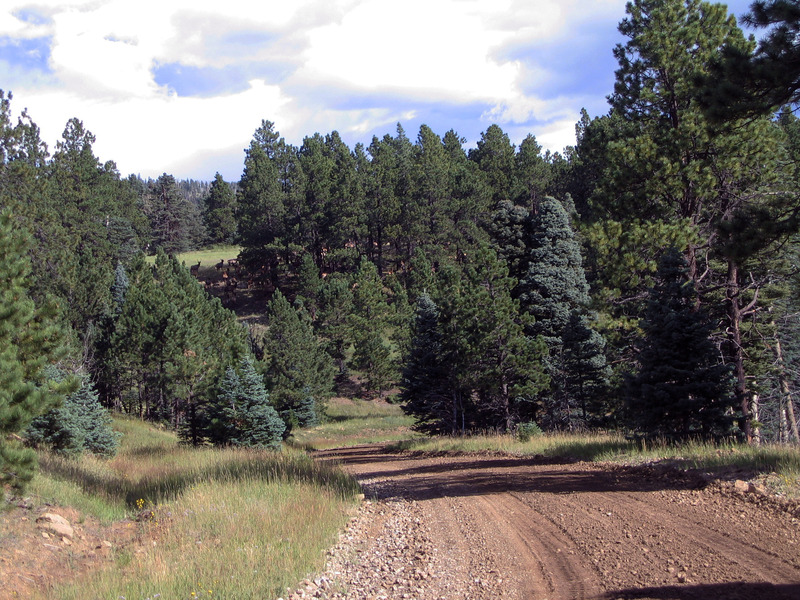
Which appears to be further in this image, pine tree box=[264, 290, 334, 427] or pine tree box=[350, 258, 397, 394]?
pine tree box=[350, 258, 397, 394]

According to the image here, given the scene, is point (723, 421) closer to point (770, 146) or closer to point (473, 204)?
point (770, 146)

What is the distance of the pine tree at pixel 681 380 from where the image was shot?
1345cm

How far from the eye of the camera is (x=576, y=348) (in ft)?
83.1

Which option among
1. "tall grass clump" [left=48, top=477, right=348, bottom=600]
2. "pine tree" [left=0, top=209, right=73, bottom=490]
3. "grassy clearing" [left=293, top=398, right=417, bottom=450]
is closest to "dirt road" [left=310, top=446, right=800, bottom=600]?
"tall grass clump" [left=48, top=477, right=348, bottom=600]

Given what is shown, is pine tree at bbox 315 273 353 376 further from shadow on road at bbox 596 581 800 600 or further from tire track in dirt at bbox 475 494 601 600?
shadow on road at bbox 596 581 800 600

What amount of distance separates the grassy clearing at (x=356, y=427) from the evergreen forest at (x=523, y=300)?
160 centimetres

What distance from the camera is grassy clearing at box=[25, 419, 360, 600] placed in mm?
6344

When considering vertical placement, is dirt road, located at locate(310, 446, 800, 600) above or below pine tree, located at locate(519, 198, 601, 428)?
below

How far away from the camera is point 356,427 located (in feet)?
153

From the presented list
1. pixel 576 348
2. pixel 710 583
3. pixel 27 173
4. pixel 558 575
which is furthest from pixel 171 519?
pixel 27 173

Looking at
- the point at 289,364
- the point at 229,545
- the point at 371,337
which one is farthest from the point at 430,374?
the point at 371,337

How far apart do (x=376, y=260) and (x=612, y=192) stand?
53.1m

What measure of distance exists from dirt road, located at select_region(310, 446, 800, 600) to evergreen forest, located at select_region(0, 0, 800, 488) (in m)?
4.22

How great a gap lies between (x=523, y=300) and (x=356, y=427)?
21.8 metres
